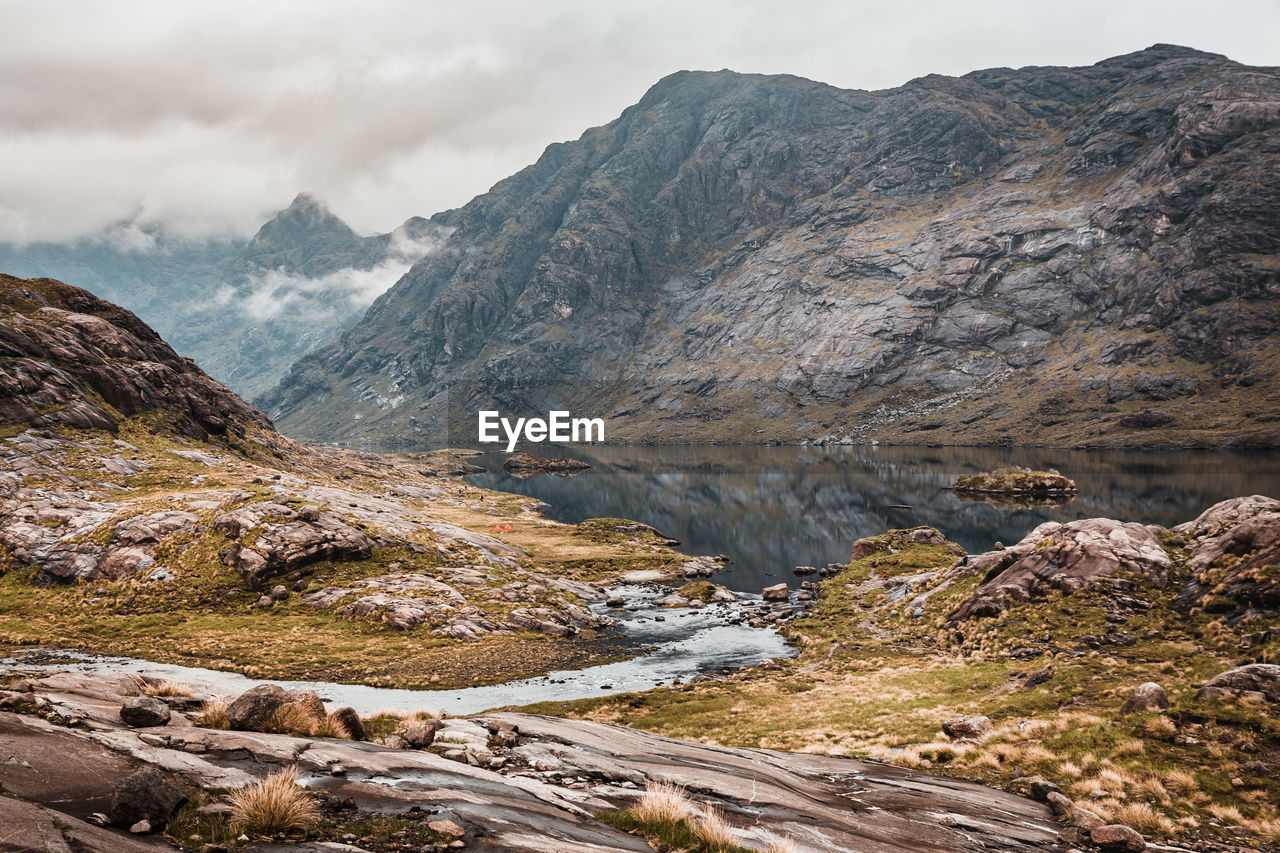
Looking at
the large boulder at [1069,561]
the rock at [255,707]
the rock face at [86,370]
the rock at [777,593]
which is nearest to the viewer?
the rock at [255,707]

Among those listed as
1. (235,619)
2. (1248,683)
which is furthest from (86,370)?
(1248,683)

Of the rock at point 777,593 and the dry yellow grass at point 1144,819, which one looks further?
the rock at point 777,593

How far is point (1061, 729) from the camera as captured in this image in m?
25.7

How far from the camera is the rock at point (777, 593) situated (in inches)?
2938

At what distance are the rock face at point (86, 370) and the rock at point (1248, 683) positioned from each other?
108290mm

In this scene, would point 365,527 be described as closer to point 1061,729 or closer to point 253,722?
point 253,722

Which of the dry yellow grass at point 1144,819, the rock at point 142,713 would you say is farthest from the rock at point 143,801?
the dry yellow grass at point 1144,819

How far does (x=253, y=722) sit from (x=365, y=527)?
55.2 meters

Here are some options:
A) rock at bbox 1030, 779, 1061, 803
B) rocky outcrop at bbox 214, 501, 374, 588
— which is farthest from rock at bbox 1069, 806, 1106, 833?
rocky outcrop at bbox 214, 501, 374, 588

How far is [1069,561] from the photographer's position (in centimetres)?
4706

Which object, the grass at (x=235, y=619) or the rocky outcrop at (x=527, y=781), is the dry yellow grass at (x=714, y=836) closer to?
the rocky outcrop at (x=527, y=781)

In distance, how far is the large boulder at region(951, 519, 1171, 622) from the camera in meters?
44.7

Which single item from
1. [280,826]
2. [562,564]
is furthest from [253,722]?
[562,564]

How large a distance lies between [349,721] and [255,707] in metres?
2.48
